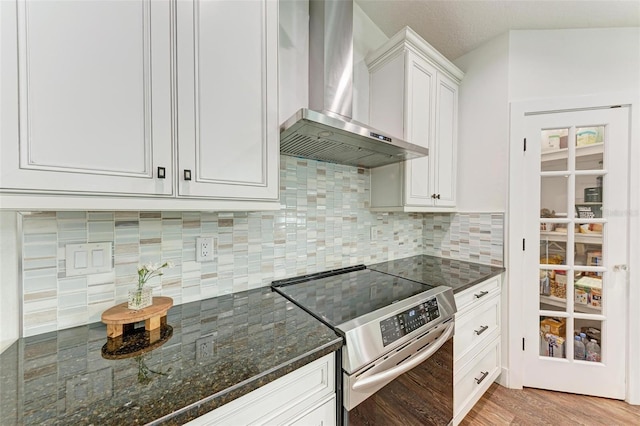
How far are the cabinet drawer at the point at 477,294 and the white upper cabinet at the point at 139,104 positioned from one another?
1.23m

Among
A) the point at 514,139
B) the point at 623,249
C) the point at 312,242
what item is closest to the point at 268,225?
the point at 312,242

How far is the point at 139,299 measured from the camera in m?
0.84

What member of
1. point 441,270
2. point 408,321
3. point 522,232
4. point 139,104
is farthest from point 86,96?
point 522,232

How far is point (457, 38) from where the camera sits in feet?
6.11

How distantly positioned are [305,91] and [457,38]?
140cm

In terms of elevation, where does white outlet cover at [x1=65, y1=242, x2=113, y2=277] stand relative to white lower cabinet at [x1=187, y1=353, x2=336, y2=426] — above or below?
above

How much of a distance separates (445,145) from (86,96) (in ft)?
6.79

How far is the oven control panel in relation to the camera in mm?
899

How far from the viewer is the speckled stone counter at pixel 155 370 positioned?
0.50m

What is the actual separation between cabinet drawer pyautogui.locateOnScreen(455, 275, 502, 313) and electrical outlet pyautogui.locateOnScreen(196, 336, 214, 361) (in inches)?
49.4

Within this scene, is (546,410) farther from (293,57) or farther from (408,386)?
(293,57)

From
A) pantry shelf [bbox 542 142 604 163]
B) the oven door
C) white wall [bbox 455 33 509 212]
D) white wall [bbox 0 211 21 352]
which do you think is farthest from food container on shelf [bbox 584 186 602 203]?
white wall [bbox 0 211 21 352]

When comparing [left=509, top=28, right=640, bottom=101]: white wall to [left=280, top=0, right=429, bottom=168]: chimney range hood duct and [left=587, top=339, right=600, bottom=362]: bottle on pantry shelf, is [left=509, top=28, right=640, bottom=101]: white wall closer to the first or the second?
[left=280, top=0, right=429, bottom=168]: chimney range hood duct

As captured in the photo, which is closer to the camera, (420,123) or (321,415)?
(321,415)
